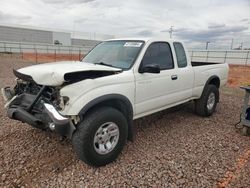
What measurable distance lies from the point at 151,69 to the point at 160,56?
34.3 inches

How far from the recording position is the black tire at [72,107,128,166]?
9.55ft

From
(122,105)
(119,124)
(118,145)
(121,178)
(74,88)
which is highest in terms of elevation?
(74,88)

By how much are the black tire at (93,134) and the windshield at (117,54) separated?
90cm

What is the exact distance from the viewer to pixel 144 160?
3.42 m

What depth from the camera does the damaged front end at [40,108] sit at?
2.76 meters

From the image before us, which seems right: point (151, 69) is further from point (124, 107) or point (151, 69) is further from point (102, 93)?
point (102, 93)

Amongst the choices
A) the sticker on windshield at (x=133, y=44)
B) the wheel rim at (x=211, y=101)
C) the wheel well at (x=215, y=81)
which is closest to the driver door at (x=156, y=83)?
the sticker on windshield at (x=133, y=44)

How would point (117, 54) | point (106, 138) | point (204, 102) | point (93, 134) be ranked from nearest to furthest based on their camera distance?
point (93, 134) < point (106, 138) < point (117, 54) < point (204, 102)

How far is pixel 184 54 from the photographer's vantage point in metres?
4.86

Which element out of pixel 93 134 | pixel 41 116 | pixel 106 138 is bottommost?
pixel 106 138

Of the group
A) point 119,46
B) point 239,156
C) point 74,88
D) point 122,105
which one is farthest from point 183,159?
point 119,46

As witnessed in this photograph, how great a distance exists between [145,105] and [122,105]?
0.53 m

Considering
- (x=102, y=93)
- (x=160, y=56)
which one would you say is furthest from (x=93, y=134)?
(x=160, y=56)

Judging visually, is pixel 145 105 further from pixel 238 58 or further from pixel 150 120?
pixel 238 58
